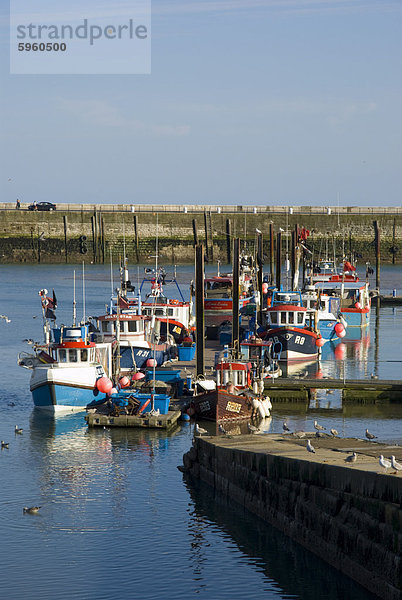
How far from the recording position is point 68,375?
37594 millimetres

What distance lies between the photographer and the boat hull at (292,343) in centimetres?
5072

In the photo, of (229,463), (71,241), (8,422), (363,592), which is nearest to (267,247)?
(71,241)

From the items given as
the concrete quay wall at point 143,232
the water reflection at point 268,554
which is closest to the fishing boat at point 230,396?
the water reflection at point 268,554

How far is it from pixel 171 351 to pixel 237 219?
68.5 m

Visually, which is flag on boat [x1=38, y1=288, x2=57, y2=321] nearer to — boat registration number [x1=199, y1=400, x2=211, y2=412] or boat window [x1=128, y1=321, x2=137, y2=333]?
boat window [x1=128, y1=321, x2=137, y2=333]

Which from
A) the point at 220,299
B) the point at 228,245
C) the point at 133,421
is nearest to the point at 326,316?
the point at 220,299

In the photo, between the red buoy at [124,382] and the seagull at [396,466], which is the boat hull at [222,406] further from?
the seagull at [396,466]

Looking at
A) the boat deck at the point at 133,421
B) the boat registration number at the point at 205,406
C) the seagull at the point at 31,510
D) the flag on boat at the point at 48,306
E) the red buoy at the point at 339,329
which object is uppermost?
the flag on boat at the point at 48,306

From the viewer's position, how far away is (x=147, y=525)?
25.8 m

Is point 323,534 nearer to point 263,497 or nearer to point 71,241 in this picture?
point 263,497

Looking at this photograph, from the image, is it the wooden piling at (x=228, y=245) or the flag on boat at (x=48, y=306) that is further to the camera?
the wooden piling at (x=228, y=245)

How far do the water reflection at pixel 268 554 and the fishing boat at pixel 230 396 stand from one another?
270 inches

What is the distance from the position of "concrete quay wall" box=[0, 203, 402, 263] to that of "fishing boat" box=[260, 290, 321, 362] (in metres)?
59.1

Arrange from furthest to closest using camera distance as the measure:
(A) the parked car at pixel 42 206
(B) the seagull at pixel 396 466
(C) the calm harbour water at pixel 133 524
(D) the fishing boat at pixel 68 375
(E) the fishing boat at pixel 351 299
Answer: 1. (A) the parked car at pixel 42 206
2. (E) the fishing boat at pixel 351 299
3. (D) the fishing boat at pixel 68 375
4. (C) the calm harbour water at pixel 133 524
5. (B) the seagull at pixel 396 466
